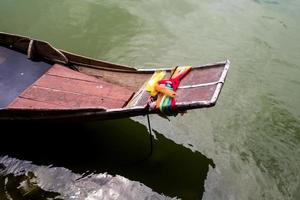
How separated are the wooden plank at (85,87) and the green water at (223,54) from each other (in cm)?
93

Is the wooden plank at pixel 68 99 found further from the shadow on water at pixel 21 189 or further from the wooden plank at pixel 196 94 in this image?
the shadow on water at pixel 21 189

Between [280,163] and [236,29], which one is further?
[236,29]

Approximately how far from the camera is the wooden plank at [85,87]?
6.34 m

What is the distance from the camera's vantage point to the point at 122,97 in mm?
6246

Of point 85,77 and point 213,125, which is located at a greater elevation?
point 85,77

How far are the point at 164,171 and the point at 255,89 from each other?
341cm

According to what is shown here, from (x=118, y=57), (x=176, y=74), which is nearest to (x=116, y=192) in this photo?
(x=176, y=74)

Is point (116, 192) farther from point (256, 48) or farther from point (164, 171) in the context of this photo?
point (256, 48)

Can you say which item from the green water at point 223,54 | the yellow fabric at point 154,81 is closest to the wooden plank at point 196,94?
the yellow fabric at point 154,81

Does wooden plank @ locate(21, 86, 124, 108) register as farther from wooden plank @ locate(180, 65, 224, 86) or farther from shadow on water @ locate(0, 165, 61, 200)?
shadow on water @ locate(0, 165, 61, 200)

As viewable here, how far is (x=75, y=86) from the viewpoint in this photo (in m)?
6.57

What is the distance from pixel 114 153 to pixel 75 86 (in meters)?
1.39

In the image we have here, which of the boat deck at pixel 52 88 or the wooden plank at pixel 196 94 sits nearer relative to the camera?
the wooden plank at pixel 196 94

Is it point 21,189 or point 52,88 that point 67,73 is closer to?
point 52,88
